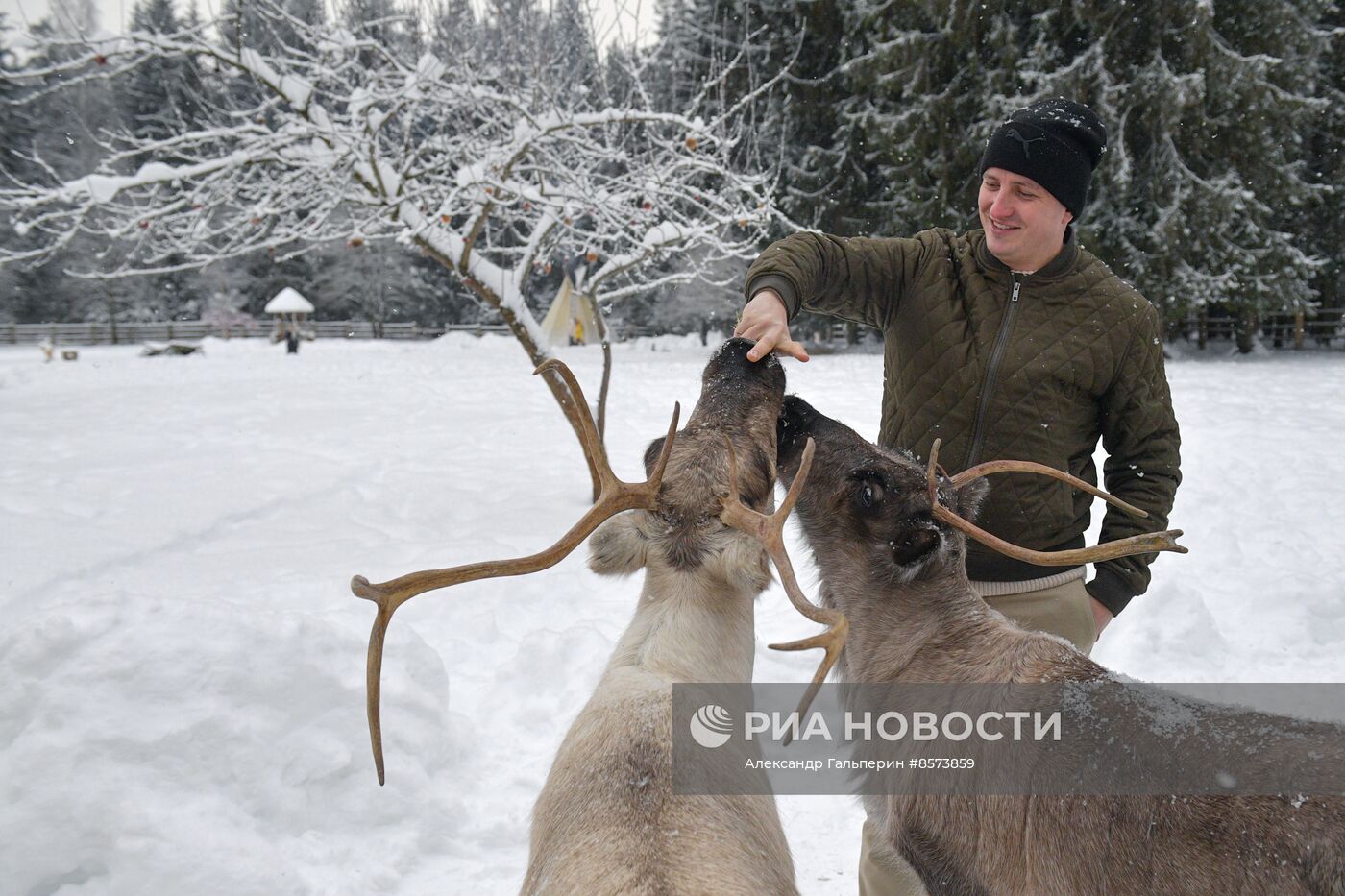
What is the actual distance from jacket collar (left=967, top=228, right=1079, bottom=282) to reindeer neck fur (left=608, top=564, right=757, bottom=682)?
124 cm

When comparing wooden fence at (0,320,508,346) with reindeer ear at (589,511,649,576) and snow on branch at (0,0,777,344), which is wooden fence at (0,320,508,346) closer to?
snow on branch at (0,0,777,344)

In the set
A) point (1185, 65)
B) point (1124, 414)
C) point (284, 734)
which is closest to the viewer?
point (1124, 414)

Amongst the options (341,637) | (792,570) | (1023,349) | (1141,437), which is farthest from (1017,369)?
(341,637)

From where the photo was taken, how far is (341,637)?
4.23 meters

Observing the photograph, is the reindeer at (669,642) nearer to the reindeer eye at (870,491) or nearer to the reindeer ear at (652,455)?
the reindeer ear at (652,455)

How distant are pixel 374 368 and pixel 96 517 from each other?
678 inches

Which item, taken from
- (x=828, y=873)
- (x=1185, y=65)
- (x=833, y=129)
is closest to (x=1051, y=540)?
(x=828, y=873)

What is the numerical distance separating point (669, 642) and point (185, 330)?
154 feet

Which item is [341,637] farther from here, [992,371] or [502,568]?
[992,371]

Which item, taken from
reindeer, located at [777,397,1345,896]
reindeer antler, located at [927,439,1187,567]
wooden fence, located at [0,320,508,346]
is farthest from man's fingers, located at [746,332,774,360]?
wooden fence, located at [0,320,508,346]

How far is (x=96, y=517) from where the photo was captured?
26.2 ft

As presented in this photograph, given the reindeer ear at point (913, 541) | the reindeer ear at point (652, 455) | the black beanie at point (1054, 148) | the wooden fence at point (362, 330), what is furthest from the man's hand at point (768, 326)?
the wooden fence at point (362, 330)

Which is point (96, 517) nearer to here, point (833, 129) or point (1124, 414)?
point (1124, 414)

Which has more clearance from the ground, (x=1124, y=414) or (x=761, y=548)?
(x=1124, y=414)
